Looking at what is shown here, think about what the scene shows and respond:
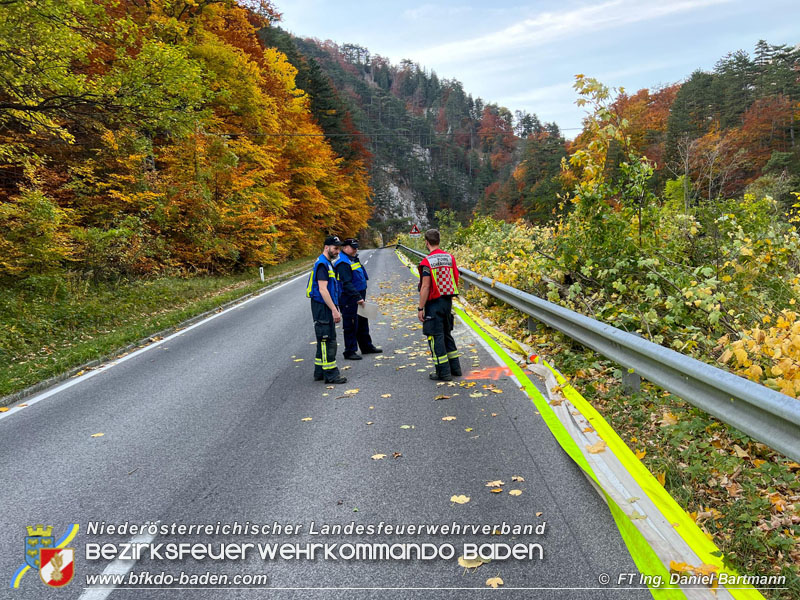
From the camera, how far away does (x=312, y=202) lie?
118ft

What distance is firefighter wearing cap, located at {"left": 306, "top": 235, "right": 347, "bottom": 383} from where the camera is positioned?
256 inches

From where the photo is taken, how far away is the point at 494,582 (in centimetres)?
263

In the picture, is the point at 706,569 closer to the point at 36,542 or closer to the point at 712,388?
the point at 712,388

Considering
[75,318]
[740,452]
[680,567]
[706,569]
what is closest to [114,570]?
[680,567]

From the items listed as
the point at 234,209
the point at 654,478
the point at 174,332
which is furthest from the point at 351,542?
the point at 234,209

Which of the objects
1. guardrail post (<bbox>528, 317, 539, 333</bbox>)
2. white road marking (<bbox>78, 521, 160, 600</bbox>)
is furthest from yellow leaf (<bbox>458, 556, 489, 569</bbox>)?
guardrail post (<bbox>528, 317, 539, 333</bbox>)

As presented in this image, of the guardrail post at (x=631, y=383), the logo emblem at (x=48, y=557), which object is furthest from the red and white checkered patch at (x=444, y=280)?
the logo emblem at (x=48, y=557)

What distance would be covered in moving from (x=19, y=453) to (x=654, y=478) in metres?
5.47

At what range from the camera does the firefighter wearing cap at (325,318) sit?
6512mm

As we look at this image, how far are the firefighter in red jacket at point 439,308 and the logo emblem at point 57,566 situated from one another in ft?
14.0

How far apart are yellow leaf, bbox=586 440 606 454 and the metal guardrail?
66 centimetres

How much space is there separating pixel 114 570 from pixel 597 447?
3.47 m

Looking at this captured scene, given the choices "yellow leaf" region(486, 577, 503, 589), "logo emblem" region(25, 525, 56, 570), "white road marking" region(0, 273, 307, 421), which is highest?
"white road marking" region(0, 273, 307, 421)

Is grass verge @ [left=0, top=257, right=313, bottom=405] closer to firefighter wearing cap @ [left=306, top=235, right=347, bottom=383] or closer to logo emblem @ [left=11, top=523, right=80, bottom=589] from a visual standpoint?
firefighter wearing cap @ [left=306, top=235, right=347, bottom=383]
